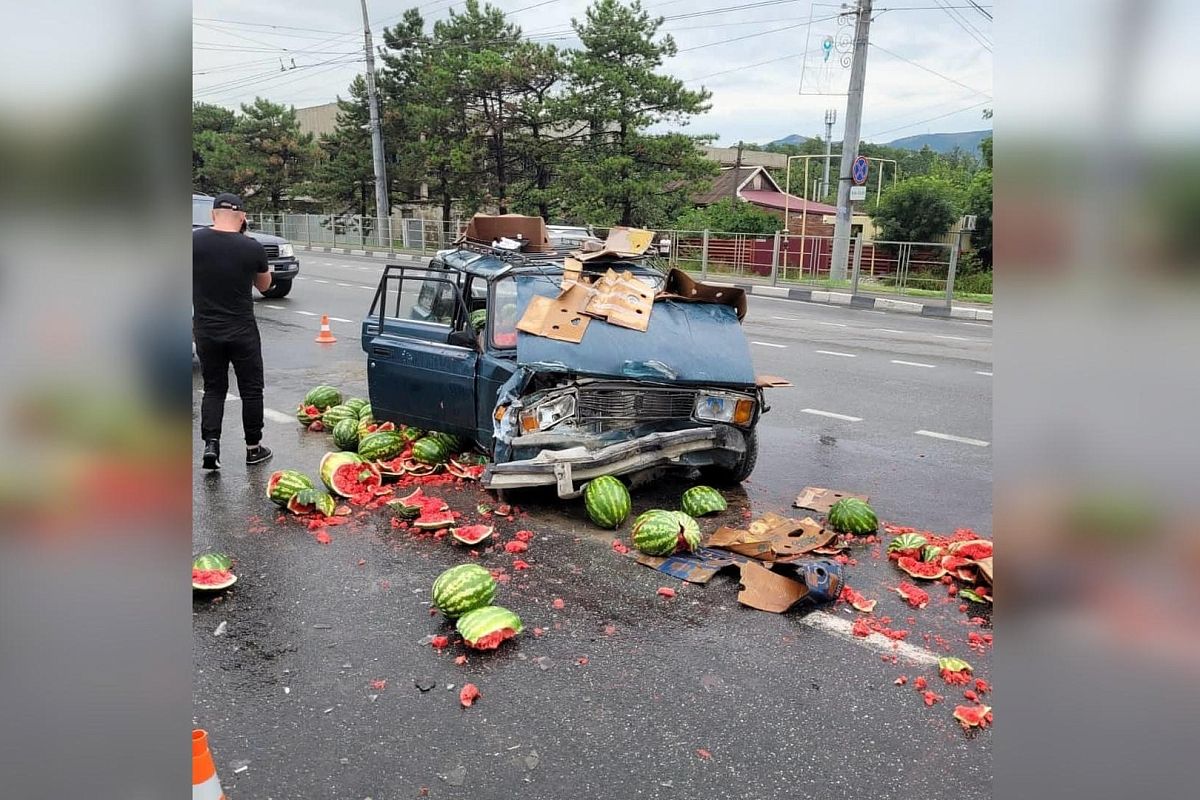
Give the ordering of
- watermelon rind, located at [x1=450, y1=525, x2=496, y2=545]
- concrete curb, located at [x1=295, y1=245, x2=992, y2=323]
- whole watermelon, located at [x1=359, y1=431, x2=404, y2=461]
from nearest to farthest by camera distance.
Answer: watermelon rind, located at [x1=450, y1=525, x2=496, y2=545] → whole watermelon, located at [x1=359, y1=431, x2=404, y2=461] → concrete curb, located at [x1=295, y1=245, x2=992, y2=323]

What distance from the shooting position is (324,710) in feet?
12.6

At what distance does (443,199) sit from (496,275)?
3924 centimetres

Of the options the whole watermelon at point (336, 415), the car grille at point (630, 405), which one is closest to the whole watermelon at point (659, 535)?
the car grille at point (630, 405)

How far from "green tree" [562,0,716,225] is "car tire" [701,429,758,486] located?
27.8 metres

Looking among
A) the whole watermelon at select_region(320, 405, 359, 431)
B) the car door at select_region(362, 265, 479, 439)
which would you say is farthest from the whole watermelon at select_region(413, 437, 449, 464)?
the whole watermelon at select_region(320, 405, 359, 431)

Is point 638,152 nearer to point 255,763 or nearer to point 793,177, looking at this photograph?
point 255,763

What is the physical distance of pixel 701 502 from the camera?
6.43 metres

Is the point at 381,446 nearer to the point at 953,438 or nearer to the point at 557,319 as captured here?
the point at 557,319

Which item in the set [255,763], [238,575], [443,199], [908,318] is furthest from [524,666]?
[443,199]

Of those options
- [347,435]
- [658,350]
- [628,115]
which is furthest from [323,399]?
[628,115]

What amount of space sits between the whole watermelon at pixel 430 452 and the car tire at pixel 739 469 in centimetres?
231

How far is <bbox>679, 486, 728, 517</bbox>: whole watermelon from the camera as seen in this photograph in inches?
252

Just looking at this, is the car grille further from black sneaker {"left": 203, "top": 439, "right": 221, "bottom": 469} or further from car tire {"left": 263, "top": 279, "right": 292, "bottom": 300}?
car tire {"left": 263, "top": 279, "right": 292, "bottom": 300}

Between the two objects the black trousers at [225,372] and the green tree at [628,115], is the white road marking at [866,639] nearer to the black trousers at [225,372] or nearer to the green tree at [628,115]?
the black trousers at [225,372]
